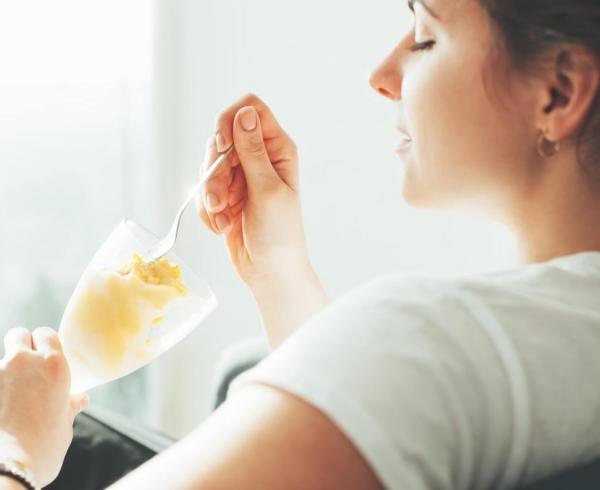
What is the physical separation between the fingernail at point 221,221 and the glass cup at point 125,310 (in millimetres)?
267

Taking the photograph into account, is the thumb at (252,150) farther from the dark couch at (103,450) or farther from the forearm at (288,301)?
the dark couch at (103,450)

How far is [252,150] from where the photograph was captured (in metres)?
1.33

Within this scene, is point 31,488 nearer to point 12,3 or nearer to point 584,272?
point 584,272

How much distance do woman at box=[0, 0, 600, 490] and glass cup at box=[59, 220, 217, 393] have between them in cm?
5

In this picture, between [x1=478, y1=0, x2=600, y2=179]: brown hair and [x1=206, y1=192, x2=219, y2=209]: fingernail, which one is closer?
[x1=478, y1=0, x2=600, y2=179]: brown hair

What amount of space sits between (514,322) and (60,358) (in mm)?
535

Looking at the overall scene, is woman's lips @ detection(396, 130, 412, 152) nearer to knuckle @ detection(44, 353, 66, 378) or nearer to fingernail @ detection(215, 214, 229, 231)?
fingernail @ detection(215, 214, 229, 231)

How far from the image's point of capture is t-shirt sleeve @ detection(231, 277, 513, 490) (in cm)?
68

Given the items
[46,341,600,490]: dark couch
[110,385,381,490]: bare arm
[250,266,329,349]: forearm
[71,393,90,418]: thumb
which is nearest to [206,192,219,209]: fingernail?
[250,266,329,349]: forearm

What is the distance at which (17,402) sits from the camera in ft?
3.17

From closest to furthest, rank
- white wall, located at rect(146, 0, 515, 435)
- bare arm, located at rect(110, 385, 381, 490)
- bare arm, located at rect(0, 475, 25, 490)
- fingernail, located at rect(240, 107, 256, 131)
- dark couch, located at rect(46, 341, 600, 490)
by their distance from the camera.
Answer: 1. bare arm, located at rect(110, 385, 381, 490)
2. bare arm, located at rect(0, 475, 25, 490)
3. fingernail, located at rect(240, 107, 256, 131)
4. dark couch, located at rect(46, 341, 600, 490)
5. white wall, located at rect(146, 0, 515, 435)

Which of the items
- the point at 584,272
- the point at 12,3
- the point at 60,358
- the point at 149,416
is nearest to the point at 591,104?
the point at 584,272

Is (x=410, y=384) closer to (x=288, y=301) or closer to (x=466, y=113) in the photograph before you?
(x=466, y=113)

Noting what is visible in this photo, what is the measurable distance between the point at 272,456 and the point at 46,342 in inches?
18.0
